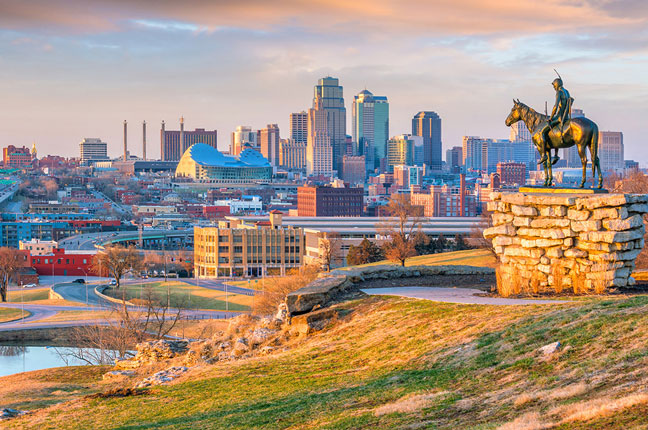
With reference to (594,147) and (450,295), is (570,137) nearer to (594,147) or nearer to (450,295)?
(594,147)

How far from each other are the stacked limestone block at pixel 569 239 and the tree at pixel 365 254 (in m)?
48.9

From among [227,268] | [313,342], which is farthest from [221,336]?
[227,268]

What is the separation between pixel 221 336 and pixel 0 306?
52.9 metres

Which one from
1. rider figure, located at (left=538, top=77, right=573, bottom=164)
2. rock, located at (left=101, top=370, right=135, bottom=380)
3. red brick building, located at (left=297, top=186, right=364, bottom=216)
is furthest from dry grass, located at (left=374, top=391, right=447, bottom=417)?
red brick building, located at (left=297, top=186, right=364, bottom=216)

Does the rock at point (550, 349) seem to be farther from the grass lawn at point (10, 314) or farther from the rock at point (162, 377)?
the grass lawn at point (10, 314)

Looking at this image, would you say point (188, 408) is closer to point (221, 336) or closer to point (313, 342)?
point (313, 342)

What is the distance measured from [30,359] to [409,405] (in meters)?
40.1

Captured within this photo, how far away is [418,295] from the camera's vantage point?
759 inches

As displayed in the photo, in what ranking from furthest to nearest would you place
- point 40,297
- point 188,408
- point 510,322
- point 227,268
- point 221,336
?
point 227,268, point 40,297, point 221,336, point 510,322, point 188,408

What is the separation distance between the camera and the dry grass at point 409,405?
10945mm

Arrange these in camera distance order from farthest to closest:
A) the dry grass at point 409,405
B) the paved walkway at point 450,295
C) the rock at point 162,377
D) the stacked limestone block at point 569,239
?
the stacked limestone block at point 569,239 < the paved walkway at point 450,295 < the rock at point 162,377 < the dry grass at point 409,405

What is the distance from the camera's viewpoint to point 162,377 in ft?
56.0

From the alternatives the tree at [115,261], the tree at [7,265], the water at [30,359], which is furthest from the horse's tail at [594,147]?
the tree at [7,265]

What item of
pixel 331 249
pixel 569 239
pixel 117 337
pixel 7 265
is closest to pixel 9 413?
pixel 569 239
